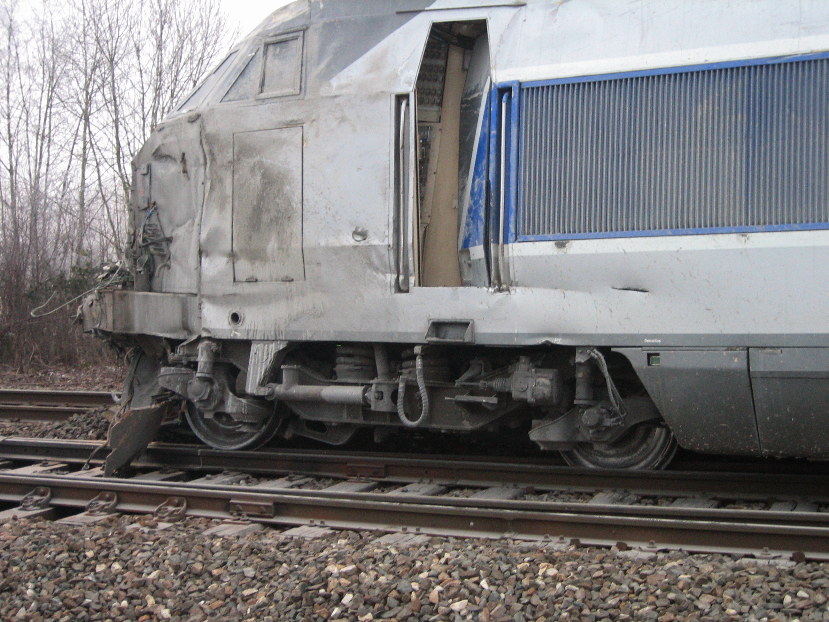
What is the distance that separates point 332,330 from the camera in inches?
253

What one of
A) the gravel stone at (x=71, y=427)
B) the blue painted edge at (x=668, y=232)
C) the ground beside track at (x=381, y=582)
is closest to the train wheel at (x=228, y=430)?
the gravel stone at (x=71, y=427)

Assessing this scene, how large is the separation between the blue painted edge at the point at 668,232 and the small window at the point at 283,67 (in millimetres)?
2282

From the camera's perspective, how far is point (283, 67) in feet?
22.2

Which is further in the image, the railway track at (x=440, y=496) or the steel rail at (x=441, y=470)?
the steel rail at (x=441, y=470)

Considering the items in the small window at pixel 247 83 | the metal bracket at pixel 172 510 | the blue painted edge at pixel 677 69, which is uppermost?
the small window at pixel 247 83

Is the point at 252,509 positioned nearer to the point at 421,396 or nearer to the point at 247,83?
the point at 421,396

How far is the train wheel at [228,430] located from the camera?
24.2ft

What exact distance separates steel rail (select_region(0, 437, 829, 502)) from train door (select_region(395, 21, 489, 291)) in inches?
59.2

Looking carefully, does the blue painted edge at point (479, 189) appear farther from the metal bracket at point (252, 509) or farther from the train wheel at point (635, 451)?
the metal bracket at point (252, 509)

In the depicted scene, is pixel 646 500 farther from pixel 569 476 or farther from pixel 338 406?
pixel 338 406

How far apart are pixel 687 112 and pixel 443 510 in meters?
3.01

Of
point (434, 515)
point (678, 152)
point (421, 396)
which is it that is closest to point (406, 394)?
point (421, 396)

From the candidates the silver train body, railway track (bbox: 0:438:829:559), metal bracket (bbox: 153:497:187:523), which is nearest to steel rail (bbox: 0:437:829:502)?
railway track (bbox: 0:438:829:559)

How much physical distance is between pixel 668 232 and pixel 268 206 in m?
3.04
